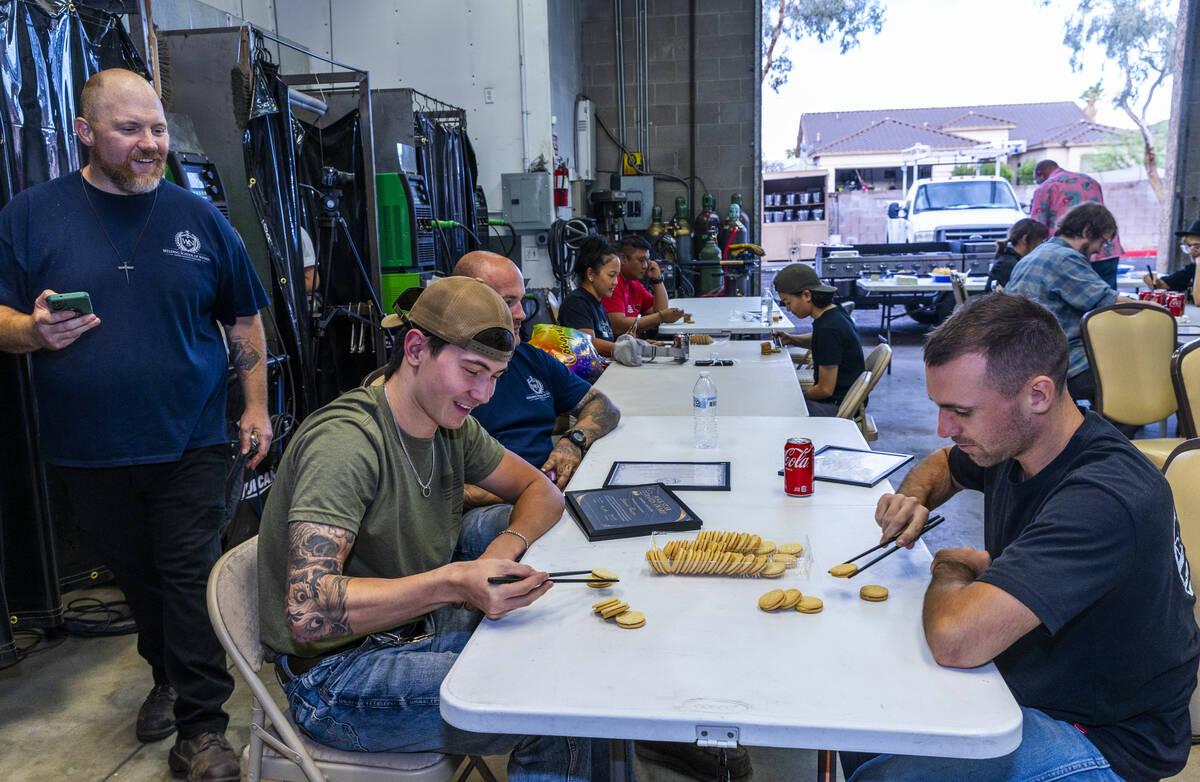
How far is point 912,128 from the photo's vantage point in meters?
23.5

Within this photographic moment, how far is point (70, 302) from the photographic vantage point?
2104mm

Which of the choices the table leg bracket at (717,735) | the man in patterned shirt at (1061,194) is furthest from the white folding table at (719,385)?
the man in patterned shirt at (1061,194)

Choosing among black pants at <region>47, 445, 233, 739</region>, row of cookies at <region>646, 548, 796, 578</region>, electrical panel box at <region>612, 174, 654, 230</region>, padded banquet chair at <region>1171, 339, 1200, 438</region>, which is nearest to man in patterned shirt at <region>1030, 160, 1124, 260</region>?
electrical panel box at <region>612, 174, 654, 230</region>

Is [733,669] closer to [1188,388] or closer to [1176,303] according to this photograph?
[1188,388]

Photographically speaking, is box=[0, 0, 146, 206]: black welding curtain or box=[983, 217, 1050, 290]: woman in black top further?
box=[983, 217, 1050, 290]: woman in black top

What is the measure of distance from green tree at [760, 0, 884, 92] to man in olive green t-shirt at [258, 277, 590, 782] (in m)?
11.1

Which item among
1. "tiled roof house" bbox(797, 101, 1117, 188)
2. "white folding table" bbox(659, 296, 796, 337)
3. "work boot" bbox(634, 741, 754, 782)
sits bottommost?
"work boot" bbox(634, 741, 754, 782)

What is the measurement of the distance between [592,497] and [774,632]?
0.78 metres

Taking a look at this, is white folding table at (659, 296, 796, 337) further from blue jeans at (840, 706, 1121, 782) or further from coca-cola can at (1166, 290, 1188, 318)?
blue jeans at (840, 706, 1121, 782)

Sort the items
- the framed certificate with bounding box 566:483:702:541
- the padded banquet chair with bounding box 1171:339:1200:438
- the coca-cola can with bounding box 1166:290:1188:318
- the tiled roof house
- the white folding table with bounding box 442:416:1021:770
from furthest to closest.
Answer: the tiled roof house
the coca-cola can with bounding box 1166:290:1188:318
the padded banquet chair with bounding box 1171:339:1200:438
the framed certificate with bounding box 566:483:702:541
the white folding table with bounding box 442:416:1021:770

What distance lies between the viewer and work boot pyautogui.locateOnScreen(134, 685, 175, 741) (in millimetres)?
2598

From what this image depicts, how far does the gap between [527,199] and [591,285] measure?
10.5 ft

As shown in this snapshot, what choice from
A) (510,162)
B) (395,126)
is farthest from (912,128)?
(395,126)

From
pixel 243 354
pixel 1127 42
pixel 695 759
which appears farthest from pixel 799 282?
pixel 1127 42
